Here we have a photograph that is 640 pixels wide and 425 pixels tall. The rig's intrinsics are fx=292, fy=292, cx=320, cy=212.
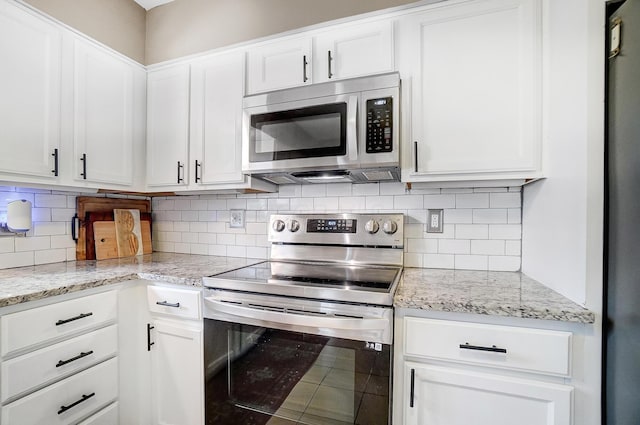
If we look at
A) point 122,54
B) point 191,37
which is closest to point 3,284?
point 122,54

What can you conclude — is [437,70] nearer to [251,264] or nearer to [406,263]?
[406,263]

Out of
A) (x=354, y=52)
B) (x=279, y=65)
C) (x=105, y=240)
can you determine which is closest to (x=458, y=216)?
(x=354, y=52)

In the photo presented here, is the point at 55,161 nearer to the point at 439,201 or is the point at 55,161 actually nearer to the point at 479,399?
the point at 439,201

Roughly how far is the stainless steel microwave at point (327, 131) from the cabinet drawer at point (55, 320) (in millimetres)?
957

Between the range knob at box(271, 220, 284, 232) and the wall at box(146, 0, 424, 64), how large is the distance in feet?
3.78

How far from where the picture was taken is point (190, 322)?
1418 mm

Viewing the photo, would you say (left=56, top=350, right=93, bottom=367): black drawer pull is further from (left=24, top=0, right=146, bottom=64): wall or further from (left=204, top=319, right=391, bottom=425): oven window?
(left=24, top=0, right=146, bottom=64): wall

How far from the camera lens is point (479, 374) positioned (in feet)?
3.31

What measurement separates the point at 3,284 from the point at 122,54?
147cm

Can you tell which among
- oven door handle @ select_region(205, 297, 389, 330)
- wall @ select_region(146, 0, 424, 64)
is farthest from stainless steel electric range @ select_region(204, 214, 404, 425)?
wall @ select_region(146, 0, 424, 64)

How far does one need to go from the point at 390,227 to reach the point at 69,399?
1.68 meters

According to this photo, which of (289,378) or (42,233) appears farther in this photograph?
(42,233)

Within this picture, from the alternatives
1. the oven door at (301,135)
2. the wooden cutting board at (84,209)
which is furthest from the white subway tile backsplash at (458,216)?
the wooden cutting board at (84,209)

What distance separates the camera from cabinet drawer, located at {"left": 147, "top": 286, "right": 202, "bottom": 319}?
140 centimetres
